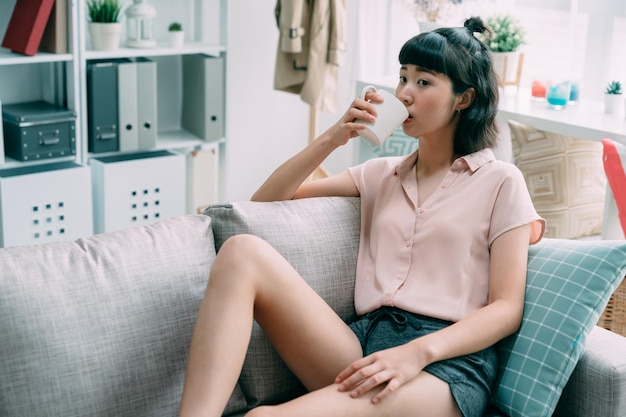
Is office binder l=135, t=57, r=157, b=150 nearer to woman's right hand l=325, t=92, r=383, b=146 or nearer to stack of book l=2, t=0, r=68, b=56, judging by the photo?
stack of book l=2, t=0, r=68, b=56

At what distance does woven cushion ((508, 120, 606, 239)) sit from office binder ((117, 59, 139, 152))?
4.68 feet

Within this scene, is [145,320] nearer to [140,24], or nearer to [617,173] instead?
[617,173]

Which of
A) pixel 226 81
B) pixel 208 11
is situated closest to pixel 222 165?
pixel 226 81

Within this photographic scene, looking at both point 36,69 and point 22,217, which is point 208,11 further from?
point 22,217

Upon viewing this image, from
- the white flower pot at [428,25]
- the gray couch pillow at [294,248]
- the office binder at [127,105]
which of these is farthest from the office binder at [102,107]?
the gray couch pillow at [294,248]

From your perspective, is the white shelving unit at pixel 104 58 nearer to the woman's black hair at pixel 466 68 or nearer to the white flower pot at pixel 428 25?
the white flower pot at pixel 428 25

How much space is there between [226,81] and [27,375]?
7.46 feet

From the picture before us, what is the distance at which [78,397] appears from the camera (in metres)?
1.54

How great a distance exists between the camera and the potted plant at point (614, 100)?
3.05 m

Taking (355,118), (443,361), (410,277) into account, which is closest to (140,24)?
(355,118)

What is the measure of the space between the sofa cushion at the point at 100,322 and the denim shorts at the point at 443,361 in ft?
0.99

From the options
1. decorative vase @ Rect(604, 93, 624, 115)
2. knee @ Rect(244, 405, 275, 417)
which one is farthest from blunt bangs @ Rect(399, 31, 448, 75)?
decorative vase @ Rect(604, 93, 624, 115)

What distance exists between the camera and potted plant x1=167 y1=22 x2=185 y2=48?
11.5 feet

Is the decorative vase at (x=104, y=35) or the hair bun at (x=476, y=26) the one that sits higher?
the hair bun at (x=476, y=26)
